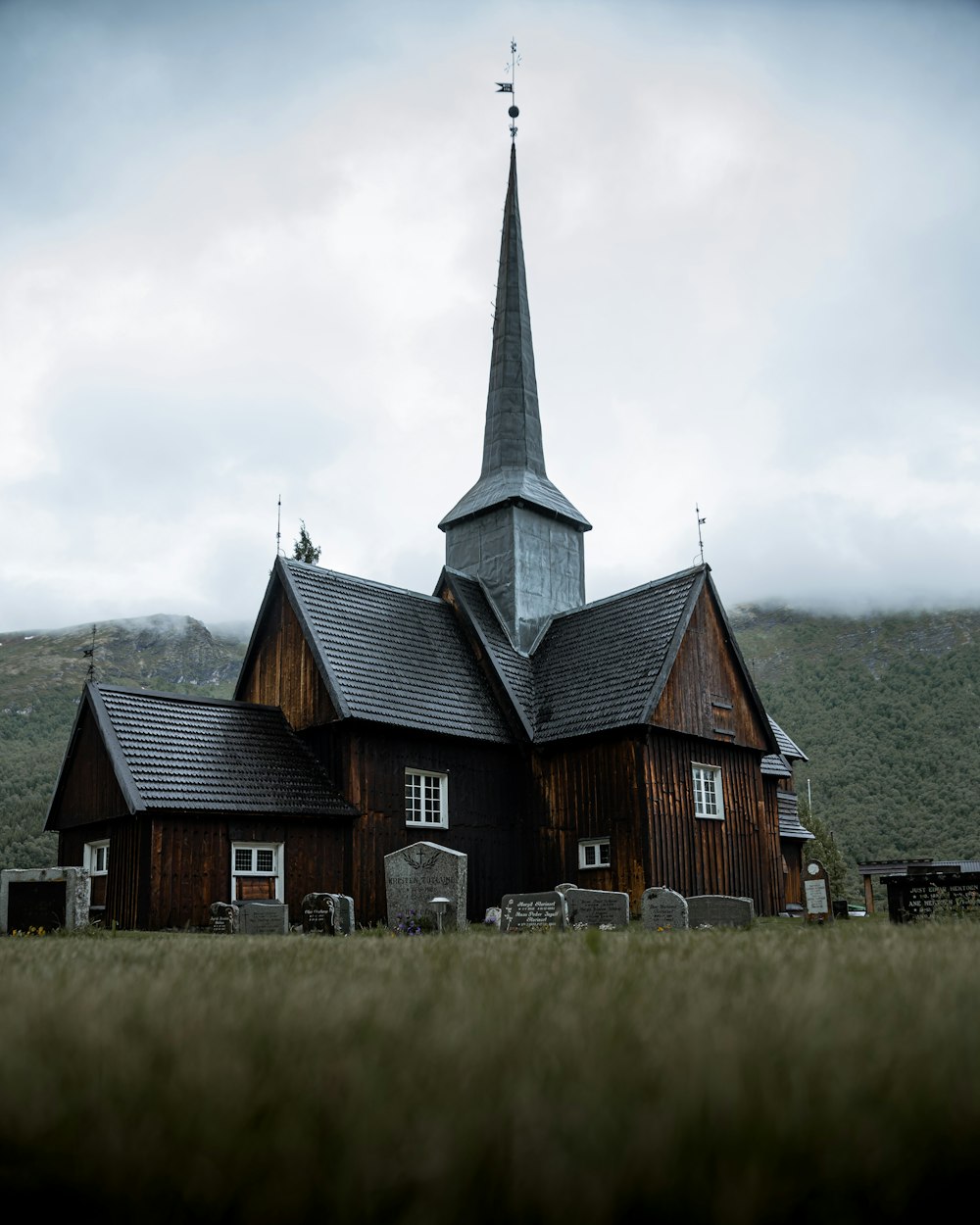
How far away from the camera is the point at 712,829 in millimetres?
25250

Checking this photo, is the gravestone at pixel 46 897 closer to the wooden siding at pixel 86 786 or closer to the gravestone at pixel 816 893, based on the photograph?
the wooden siding at pixel 86 786

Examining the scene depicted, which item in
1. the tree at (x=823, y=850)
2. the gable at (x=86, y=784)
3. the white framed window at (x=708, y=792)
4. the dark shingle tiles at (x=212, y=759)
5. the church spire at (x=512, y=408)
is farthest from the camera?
the tree at (x=823, y=850)

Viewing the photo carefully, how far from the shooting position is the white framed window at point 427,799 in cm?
2353

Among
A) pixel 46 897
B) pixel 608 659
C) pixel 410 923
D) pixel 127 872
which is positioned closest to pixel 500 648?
pixel 608 659

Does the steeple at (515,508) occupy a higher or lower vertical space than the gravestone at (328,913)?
higher

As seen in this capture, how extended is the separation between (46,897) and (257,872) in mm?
4764

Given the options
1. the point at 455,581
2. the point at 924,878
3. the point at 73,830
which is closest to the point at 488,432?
the point at 455,581

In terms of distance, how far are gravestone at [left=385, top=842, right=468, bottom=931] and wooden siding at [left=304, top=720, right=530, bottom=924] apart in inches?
113

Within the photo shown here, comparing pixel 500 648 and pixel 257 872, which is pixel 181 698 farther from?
pixel 500 648

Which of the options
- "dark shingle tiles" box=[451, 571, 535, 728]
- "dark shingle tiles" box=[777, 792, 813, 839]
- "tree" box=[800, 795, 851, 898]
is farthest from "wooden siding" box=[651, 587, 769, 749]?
"tree" box=[800, 795, 851, 898]

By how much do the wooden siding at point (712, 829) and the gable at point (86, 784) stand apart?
12.1 metres

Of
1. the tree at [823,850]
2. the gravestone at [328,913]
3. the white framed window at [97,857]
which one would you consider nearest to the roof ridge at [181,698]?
the white framed window at [97,857]

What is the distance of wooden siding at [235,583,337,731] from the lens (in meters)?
23.6

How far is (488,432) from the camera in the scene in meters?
34.9
